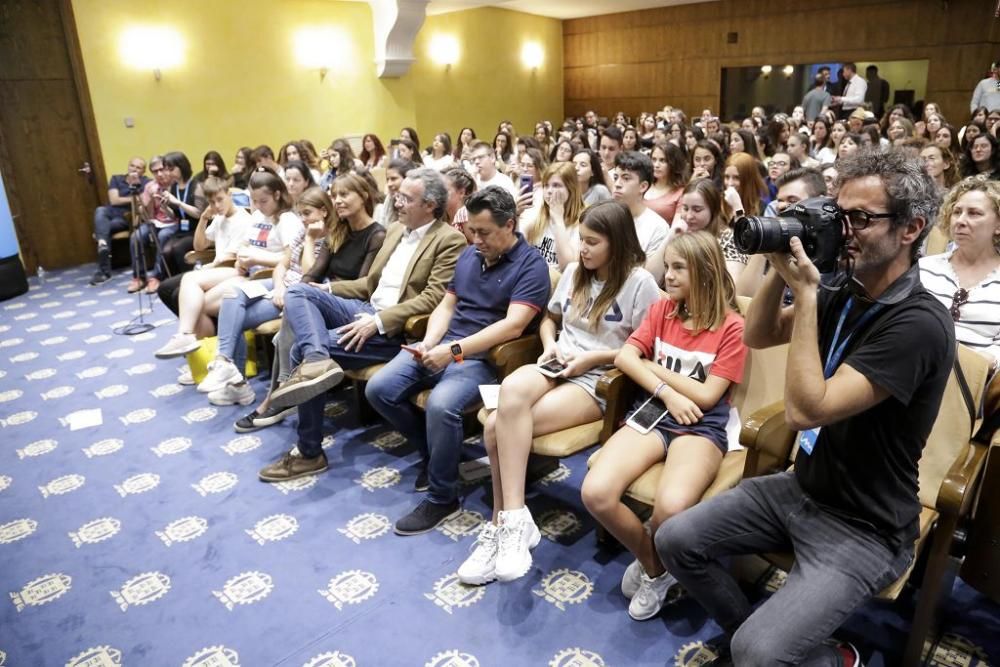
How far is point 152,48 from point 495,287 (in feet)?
22.2

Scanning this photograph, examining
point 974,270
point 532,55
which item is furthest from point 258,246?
point 532,55

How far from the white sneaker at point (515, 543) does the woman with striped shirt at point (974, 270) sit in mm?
1548

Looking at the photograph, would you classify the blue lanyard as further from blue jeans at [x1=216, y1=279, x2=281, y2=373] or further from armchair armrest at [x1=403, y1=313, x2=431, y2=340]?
blue jeans at [x1=216, y1=279, x2=281, y2=373]

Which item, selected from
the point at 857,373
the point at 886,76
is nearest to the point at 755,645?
the point at 857,373

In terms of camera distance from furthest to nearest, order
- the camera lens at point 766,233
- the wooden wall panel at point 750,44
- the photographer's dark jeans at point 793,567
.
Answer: the wooden wall panel at point 750,44 < the photographer's dark jeans at point 793,567 < the camera lens at point 766,233

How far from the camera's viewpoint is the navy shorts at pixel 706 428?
2.08 metres

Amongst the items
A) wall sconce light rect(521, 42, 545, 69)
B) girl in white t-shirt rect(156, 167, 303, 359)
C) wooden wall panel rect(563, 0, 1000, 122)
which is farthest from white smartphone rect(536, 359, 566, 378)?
wall sconce light rect(521, 42, 545, 69)

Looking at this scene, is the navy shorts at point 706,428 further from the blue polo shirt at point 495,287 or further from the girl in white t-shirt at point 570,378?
the blue polo shirt at point 495,287

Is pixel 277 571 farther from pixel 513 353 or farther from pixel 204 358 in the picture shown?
pixel 204 358

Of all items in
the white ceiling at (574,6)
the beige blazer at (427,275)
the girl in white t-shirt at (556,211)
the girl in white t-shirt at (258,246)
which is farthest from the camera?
the white ceiling at (574,6)

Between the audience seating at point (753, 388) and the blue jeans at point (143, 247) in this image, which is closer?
the audience seating at point (753, 388)

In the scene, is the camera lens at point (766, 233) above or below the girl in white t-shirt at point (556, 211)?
above

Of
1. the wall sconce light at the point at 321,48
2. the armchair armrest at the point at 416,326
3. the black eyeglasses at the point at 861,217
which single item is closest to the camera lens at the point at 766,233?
the black eyeglasses at the point at 861,217

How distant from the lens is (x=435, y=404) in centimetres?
250
